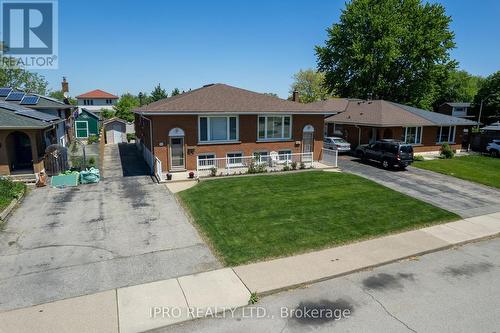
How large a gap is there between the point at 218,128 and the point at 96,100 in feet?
236

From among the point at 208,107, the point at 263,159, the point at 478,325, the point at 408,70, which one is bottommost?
the point at 478,325

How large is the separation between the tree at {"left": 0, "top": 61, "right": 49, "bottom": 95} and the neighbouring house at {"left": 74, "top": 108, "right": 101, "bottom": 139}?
2260cm

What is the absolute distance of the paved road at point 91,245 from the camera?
9.27 m

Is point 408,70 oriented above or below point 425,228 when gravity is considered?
above

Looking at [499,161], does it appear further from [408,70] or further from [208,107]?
[208,107]

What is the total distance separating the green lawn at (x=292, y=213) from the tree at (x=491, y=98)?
4418 centimetres

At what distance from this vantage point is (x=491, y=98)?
168 ft

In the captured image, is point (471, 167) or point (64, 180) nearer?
point (64, 180)

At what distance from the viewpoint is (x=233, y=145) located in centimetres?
2283

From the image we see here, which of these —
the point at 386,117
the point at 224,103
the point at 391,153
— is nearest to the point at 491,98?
the point at 386,117

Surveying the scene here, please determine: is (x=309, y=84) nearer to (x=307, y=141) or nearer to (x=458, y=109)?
(x=458, y=109)

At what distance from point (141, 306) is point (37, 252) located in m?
5.21

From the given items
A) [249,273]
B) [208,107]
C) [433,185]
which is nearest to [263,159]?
[208,107]

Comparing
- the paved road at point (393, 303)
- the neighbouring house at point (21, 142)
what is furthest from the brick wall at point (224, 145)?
the paved road at point (393, 303)
